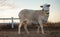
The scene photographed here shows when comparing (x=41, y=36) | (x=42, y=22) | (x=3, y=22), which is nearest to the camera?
(x=41, y=36)

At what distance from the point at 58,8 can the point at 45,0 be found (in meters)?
0.56

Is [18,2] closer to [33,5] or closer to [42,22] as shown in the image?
[33,5]

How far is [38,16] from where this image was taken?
677cm

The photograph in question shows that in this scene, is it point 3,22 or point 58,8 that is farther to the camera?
point 3,22

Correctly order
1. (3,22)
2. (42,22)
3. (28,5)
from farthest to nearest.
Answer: (3,22)
(28,5)
(42,22)

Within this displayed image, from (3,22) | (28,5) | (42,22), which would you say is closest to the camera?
(42,22)

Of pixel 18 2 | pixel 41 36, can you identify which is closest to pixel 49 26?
pixel 18 2

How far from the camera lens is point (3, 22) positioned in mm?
8891

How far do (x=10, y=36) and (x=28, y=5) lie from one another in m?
2.34

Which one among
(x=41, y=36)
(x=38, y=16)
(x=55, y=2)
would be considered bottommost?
(x=41, y=36)

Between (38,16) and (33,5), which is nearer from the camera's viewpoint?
(38,16)

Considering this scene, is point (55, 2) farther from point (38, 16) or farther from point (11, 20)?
point (11, 20)

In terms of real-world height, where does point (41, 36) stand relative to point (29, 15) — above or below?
below

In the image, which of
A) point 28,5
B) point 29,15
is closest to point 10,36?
point 29,15
